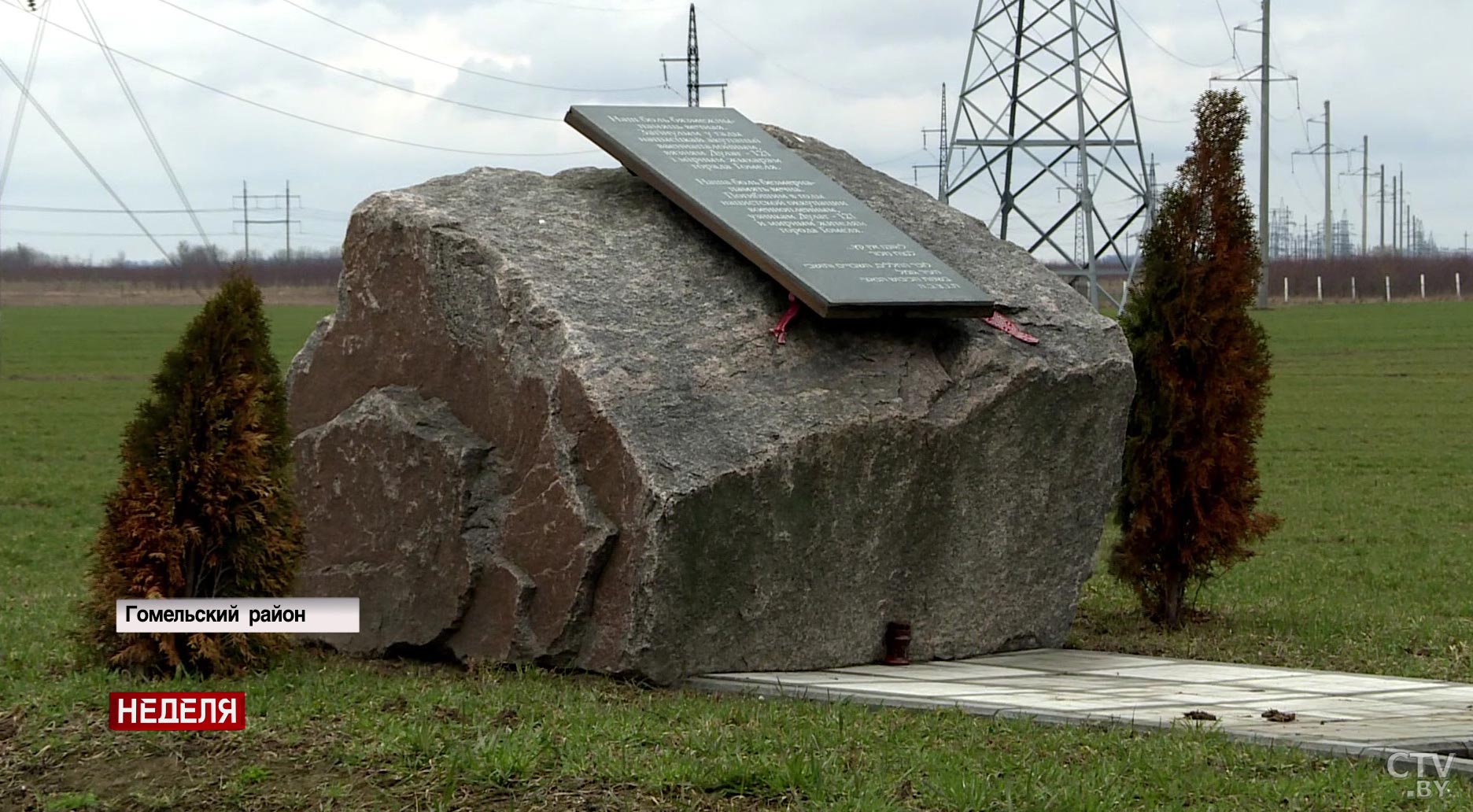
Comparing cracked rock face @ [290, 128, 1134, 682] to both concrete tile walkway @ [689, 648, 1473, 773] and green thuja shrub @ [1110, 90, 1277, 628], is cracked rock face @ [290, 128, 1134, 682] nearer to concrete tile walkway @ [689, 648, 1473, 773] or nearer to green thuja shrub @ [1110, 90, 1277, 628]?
concrete tile walkway @ [689, 648, 1473, 773]

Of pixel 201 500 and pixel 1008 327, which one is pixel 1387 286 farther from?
pixel 201 500

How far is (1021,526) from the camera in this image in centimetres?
798

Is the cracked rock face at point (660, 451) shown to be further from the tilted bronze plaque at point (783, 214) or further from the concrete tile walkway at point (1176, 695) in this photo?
the concrete tile walkway at point (1176, 695)

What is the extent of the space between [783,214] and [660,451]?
1.91 m

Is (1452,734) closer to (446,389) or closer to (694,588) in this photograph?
(694,588)

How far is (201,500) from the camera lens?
6.26m

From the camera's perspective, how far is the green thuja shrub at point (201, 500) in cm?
622

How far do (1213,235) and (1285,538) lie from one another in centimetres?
533

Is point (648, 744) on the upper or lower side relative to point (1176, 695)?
upper

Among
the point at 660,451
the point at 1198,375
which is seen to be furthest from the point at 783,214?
the point at 1198,375

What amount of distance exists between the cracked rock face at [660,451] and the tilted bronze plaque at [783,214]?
0.70 feet

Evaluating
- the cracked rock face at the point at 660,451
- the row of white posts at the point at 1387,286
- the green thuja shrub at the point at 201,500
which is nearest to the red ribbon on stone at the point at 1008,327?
the cracked rock face at the point at 660,451

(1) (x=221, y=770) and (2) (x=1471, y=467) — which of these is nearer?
(1) (x=221, y=770)

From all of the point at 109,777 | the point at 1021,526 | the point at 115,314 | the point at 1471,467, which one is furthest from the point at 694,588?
the point at 115,314
